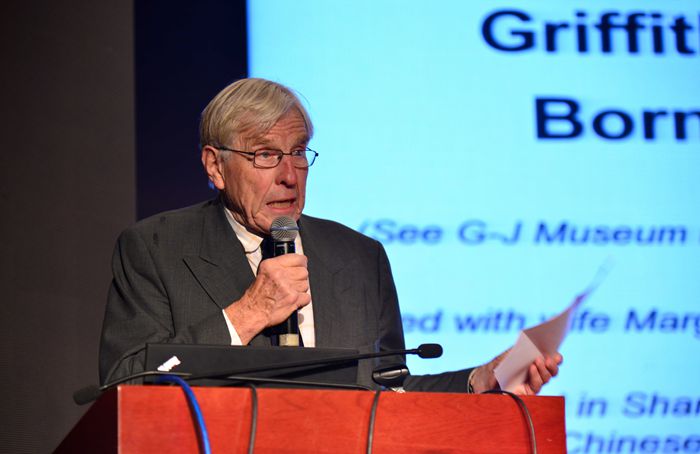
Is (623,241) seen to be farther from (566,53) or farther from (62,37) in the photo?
(62,37)

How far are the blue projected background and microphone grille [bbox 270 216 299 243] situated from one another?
111cm

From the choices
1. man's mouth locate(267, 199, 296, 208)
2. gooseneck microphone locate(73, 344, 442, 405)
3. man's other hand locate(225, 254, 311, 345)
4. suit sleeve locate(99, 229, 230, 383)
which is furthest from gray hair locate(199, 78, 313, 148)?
gooseneck microphone locate(73, 344, 442, 405)

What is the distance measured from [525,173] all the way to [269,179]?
4.18ft

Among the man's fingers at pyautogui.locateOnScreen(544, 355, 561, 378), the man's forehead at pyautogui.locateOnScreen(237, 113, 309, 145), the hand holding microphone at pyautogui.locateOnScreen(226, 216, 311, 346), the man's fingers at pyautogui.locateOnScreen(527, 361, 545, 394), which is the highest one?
the man's forehead at pyautogui.locateOnScreen(237, 113, 309, 145)

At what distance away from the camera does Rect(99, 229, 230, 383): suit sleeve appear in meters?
2.08

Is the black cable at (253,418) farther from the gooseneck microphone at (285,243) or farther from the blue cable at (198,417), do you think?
the gooseneck microphone at (285,243)

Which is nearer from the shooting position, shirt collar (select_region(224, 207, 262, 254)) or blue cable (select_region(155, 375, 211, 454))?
blue cable (select_region(155, 375, 211, 454))

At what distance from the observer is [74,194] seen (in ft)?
10.8

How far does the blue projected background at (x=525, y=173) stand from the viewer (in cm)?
314

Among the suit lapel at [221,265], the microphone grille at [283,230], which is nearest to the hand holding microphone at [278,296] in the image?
the microphone grille at [283,230]

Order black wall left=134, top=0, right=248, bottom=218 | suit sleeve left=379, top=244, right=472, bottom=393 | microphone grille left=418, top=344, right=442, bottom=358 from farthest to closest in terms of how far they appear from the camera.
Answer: black wall left=134, top=0, right=248, bottom=218 → suit sleeve left=379, top=244, right=472, bottom=393 → microphone grille left=418, top=344, right=442, bottom=358

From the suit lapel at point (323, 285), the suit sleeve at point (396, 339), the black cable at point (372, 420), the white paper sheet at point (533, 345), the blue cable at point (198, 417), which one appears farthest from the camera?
the suit lapel at point (323, 285)

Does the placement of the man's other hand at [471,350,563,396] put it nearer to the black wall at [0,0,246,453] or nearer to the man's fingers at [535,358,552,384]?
the man's fingers at [535,358,552,384]

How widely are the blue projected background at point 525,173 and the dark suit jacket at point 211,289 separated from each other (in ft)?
2.15
